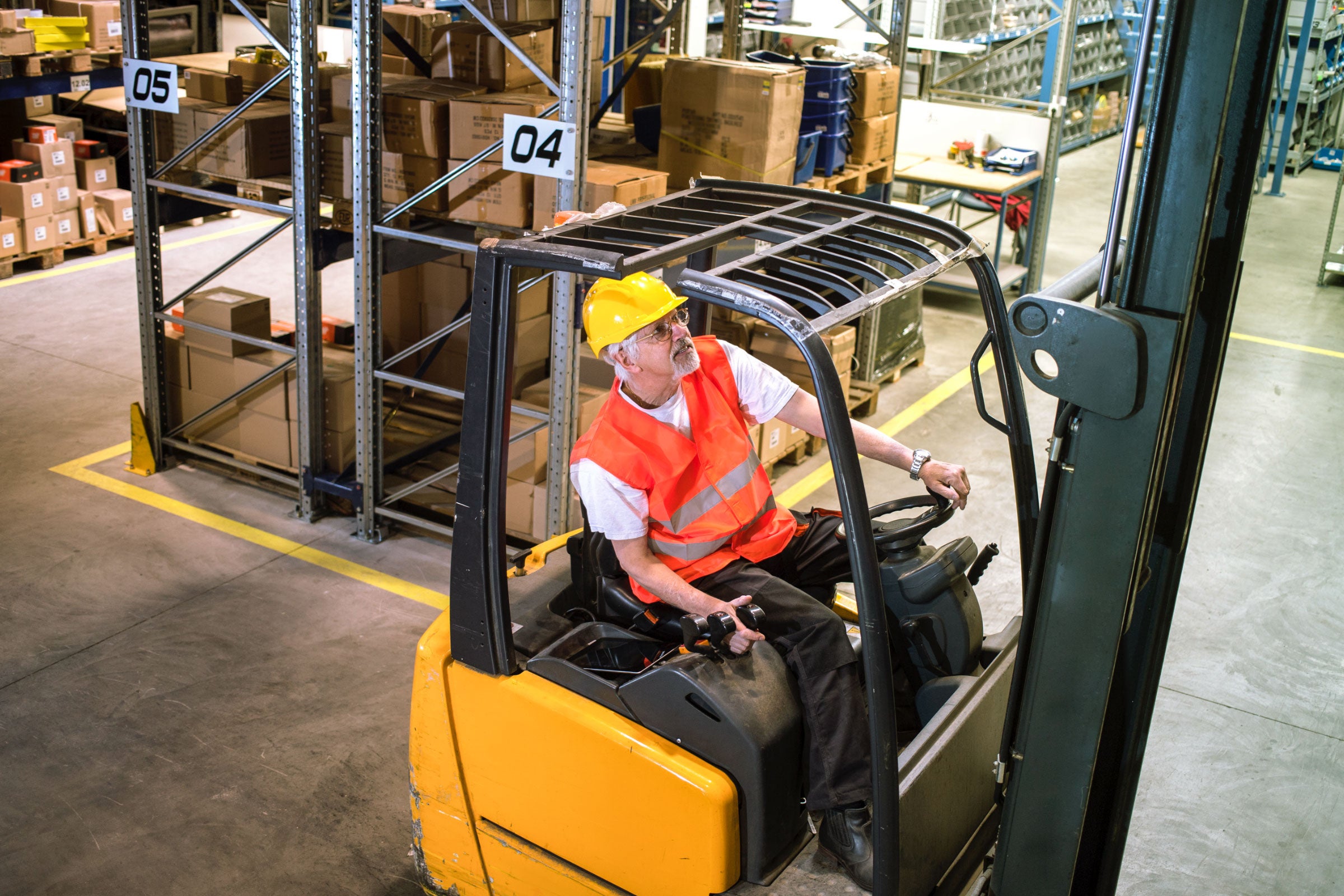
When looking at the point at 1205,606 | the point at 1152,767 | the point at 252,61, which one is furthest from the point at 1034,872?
the point at 252,61

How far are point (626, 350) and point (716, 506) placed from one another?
1.69ft

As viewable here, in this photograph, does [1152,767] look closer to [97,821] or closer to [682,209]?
[682,209]

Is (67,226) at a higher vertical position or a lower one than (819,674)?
lower

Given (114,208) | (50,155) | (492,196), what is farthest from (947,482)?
(114,208)

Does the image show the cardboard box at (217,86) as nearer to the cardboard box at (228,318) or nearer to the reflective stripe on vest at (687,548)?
the cardboard box at (228,318)

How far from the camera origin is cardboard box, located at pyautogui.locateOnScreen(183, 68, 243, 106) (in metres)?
6.47

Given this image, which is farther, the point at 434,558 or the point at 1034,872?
the point at 434,558

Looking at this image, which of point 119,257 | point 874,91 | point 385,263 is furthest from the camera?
point 119,257

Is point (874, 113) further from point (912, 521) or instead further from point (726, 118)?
point (912, 521)

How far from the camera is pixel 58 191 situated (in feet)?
34.9

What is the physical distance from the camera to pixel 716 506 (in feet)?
11.0

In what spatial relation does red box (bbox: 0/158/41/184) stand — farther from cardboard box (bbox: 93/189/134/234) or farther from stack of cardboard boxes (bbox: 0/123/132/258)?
cardboard box (bbox: 93/189/134/234)

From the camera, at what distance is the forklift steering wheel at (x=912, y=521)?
3.42 metres

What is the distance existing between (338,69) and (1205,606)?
17.4ft
